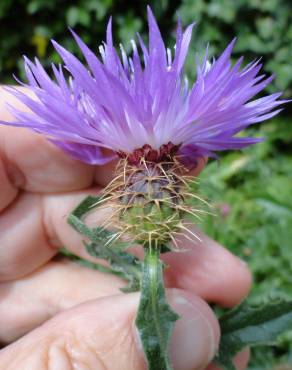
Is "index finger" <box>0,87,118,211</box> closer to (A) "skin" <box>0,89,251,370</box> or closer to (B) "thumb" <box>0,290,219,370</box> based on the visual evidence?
(A) "skin" <box>0,89,251,370</box>

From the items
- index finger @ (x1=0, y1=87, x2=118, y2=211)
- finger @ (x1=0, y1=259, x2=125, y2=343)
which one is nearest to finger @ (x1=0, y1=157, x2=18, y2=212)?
index finger @ (x1=0, y1=87, x2=118, y2=211)

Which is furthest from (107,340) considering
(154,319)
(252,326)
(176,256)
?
(176,256)

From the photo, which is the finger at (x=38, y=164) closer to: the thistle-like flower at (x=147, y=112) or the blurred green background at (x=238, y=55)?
the thistle-like flower at (x=147, y=112)

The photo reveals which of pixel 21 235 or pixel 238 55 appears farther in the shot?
pixel 238 55

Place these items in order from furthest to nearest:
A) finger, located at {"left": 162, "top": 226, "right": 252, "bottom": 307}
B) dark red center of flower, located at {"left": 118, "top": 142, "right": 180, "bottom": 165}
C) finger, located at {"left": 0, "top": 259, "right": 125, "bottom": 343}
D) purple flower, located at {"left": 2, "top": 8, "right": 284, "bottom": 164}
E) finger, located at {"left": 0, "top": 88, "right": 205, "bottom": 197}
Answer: finger, located at {"left": 0, "top": 259, "right": 125, "bottom": 343}, finger, located at {"left": 162, "top": 226, "right": 252, "bottom": 307}, finger, located at {"left": 0, "top": 88, "right": 205, "bottom": 197}, dark red center of flower, located at {"left": 118, "top": 142, "right": 180, "bottom": 165}, purple flower, located at {"left": 2, "top": 8, "right": 284, "bottom": 164}

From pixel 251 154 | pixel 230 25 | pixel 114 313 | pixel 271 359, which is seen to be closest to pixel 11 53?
A: pixel 230 25

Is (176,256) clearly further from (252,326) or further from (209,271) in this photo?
Answer: (252,326)
